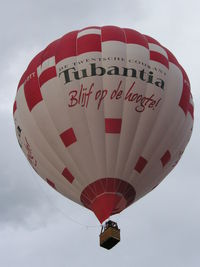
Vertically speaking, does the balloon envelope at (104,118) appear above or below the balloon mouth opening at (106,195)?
above

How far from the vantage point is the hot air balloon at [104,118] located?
2416 centimetres

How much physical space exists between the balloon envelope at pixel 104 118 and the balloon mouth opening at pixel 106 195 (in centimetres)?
3

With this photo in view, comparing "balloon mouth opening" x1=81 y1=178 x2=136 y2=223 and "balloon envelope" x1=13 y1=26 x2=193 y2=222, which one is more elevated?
"balloon envelope" x1=13 y1=26 x2=193 y2=222

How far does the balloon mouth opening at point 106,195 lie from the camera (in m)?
24.1

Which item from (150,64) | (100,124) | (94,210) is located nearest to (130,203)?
(94,210)

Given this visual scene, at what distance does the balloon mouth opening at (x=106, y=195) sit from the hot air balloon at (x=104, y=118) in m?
0.03

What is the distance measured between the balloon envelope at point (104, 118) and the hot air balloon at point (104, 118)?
31 millimetres

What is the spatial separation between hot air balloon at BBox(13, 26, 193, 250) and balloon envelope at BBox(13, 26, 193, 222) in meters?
0.03

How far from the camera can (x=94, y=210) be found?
24.4 meters

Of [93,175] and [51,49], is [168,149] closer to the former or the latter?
[93,175]

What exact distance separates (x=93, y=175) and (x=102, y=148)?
0.90 metres

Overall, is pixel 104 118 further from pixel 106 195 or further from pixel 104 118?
pixel 106 195

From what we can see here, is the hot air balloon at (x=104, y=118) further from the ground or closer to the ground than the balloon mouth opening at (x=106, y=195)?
further from the ground

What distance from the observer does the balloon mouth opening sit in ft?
79.0
